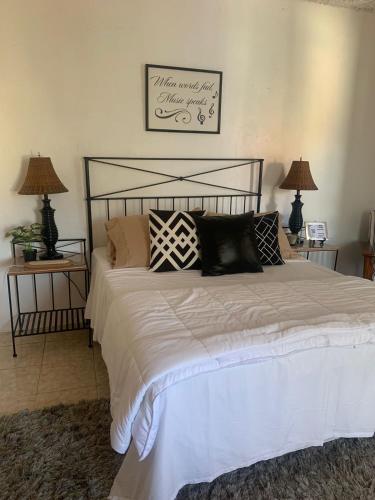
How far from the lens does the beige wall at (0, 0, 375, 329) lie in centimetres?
255

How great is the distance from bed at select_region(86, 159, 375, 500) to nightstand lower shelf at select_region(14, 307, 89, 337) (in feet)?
3.60

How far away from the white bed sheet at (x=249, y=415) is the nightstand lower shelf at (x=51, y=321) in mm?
1185

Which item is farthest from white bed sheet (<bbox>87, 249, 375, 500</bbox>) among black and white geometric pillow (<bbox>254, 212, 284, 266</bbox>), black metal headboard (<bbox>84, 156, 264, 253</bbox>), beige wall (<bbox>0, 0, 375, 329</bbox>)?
beige wall (<bbox>0, 0, 375, 329</bbox>)

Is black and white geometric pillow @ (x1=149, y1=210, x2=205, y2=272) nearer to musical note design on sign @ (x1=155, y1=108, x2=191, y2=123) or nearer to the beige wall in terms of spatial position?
the beige wall

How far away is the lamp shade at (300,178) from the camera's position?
3027mm

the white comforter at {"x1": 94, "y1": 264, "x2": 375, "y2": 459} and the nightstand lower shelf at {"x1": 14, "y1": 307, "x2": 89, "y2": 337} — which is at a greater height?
the white comforter at {"x1": 94, "y1": 264, "x2": 375, "y2": 459}

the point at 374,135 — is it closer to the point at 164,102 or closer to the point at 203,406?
the point at 164,102

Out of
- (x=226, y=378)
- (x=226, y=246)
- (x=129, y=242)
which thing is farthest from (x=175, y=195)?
(x=226, y=378)

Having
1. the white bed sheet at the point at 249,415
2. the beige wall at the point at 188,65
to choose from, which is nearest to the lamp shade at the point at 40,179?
the beige wall at the point at 188,65

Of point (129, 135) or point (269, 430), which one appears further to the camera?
point (129, 135)

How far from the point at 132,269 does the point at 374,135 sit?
8.69ft

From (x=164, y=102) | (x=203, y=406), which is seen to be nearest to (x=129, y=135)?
(x=164, y=102)

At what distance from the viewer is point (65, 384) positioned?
2.23 m

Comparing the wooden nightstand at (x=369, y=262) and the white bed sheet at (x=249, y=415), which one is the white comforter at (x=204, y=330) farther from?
the wooden nightstand at (x=369, y=262)
